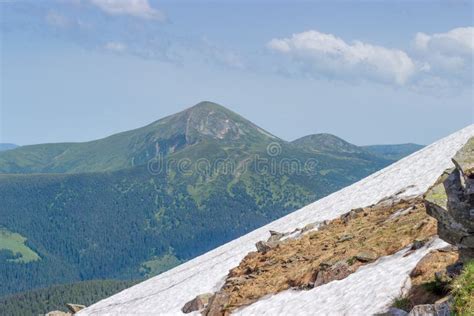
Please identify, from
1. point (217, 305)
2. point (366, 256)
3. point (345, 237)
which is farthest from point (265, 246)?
point (366, 256)

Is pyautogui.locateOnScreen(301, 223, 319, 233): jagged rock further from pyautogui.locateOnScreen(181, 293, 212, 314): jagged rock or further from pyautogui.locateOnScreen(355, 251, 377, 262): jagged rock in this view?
pyautogui.locateOnScreen(355, 251, 377, 262): jagged rock

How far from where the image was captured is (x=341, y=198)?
171ft

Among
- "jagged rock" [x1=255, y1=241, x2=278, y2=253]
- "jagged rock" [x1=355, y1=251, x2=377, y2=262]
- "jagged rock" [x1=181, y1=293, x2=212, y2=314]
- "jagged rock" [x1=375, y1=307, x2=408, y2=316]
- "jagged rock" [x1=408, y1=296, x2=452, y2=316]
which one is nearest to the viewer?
"jagged rock" [x1=408, y1=296, x2=452, y2=316]

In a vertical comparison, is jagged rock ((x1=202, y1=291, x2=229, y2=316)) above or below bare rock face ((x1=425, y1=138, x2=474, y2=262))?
below

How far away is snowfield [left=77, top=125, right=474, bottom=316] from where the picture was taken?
74.4ft

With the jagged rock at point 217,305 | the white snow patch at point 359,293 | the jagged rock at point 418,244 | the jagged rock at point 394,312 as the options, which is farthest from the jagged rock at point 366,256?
the jagged rock at point 217,305

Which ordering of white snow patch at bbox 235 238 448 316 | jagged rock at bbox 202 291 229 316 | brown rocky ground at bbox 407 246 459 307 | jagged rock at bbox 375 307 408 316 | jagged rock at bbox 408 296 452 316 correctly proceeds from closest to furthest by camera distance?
jagged rock at bbox 408 296 452 316, brown rocky ground at bbox 407 246 459 307, jagged rock at bbox 375 307 408 316, white snow patch at bbox 235 238 448 316, jagged rock at bbox 202 291 229 316

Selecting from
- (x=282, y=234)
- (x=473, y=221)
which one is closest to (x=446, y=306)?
(x=473, y=221)

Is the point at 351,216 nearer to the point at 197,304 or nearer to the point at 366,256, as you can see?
the point at 197,304

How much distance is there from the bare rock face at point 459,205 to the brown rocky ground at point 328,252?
20.8ft

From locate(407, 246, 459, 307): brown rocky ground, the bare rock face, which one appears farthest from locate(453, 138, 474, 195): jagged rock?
locate(407, 246, 459, 307): brown rocky ground

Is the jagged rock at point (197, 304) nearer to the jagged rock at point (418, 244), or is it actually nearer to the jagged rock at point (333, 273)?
the jagged rock at point (333, 273)

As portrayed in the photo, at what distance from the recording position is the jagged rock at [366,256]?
26242 millimetres

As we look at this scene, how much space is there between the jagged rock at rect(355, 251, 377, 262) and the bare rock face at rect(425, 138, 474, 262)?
7.96 metres
